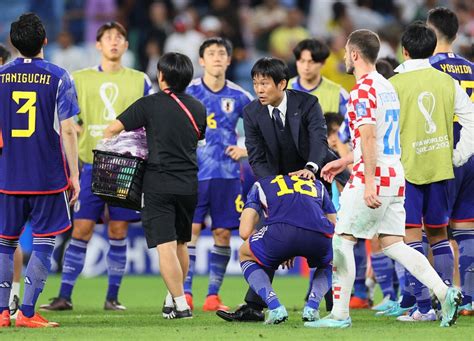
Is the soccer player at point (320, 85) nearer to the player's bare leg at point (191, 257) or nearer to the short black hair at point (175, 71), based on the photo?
the player's bare leg at point (191, 257)

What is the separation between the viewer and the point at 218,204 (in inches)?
466

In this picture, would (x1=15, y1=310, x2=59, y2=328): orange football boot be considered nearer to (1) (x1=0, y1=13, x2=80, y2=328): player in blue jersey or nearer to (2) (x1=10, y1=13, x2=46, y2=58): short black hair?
(1) (x1=0, y1=13, x2=80, y2=328): player in blue jersey

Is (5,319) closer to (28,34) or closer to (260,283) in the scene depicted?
(260,283)

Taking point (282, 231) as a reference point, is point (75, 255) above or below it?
below

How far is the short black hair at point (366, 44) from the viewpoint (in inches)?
343

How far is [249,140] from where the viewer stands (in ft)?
32.2

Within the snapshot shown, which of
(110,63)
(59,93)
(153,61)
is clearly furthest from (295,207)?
(153,61)

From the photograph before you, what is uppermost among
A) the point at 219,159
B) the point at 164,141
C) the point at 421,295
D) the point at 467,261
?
the point at 164,141

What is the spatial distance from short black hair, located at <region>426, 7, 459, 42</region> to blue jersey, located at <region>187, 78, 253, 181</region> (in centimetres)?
238

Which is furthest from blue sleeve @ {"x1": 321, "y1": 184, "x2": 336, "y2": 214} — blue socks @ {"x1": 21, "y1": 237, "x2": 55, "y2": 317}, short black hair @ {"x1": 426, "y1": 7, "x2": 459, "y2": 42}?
blue socks @ {"x1": 21, "y1": 237, "x2": 55, "y2": 317}

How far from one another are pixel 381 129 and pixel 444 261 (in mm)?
1733

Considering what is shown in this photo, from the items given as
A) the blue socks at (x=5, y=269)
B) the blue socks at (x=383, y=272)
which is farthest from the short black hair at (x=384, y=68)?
the blue socks at (x=5, y=269)

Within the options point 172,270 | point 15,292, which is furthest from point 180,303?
point 15,292

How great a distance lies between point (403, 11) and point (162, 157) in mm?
12155
